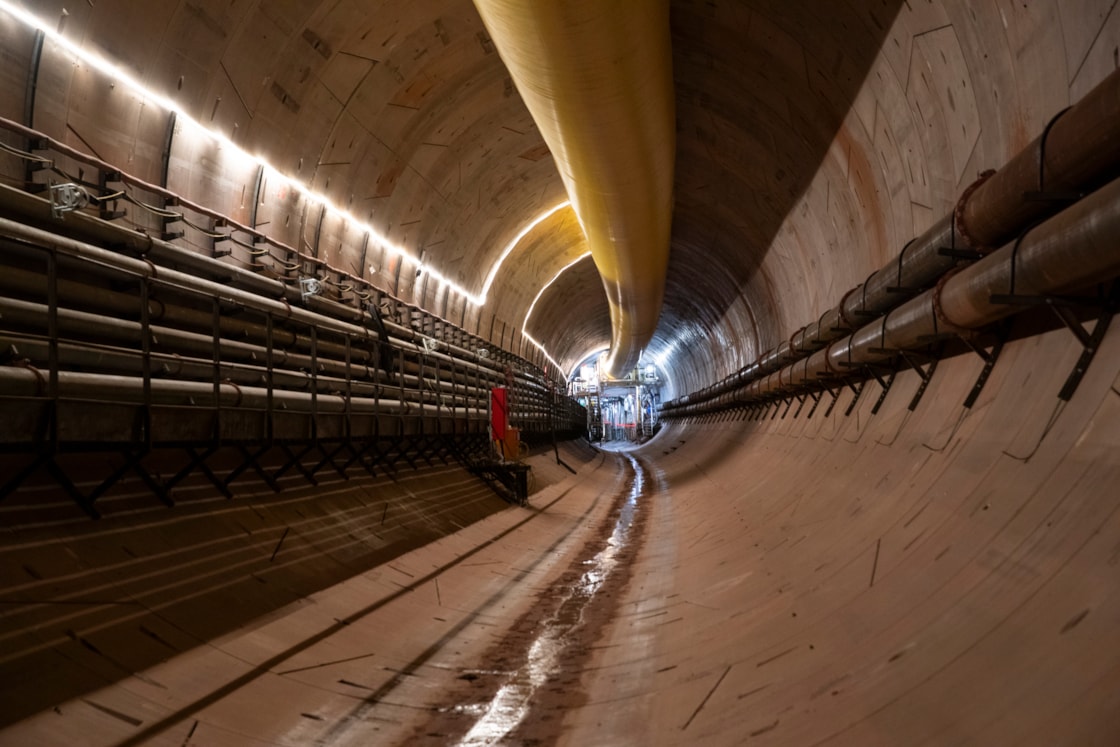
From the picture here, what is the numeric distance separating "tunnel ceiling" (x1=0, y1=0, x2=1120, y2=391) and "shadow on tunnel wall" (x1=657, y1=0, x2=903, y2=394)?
3 centimetres

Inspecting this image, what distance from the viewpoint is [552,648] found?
5.34 meters

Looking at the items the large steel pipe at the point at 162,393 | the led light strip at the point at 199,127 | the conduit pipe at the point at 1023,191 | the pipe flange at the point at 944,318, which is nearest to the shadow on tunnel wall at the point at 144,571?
the large steel pipe at the point at 162,393

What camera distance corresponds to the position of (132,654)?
3791 mm

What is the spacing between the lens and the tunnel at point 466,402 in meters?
3.17

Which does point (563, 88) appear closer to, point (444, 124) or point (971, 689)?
point (444, 124)

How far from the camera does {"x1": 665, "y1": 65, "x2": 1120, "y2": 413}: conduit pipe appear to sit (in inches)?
120

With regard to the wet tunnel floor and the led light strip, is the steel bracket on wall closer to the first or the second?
the wet tunnel floor

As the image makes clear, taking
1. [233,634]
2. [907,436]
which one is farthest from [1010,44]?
[233,634]

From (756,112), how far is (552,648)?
696 cm

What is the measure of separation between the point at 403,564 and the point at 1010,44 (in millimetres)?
5867

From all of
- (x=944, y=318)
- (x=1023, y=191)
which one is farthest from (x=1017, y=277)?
(x=944, y=318)

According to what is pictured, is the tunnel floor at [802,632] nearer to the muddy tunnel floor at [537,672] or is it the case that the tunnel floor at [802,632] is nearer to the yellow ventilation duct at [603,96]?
the muddy tunnel floor at [537,672]

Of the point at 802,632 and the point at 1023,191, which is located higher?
the point at 1023,191

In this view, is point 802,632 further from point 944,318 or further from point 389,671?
point 389,671
